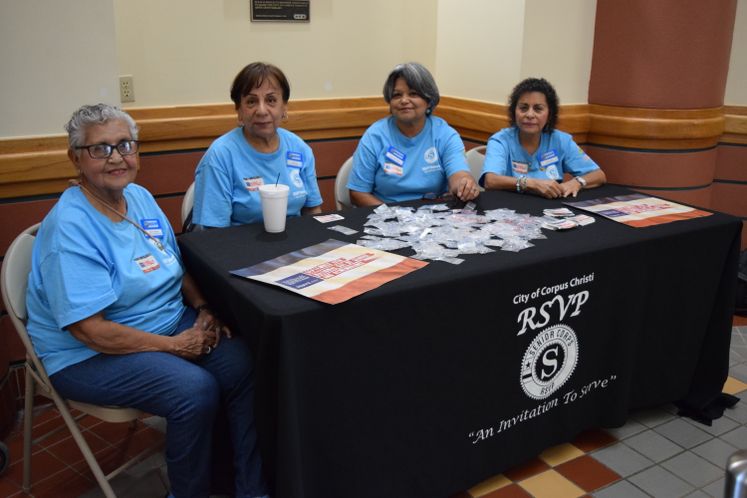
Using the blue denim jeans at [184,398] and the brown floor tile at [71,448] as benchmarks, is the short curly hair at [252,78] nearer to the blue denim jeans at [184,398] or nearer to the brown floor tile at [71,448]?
the blue denim jeans at [184,398]

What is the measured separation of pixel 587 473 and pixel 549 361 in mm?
475

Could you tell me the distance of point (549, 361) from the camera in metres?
2.15

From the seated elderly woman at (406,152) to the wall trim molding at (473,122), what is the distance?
840 mm

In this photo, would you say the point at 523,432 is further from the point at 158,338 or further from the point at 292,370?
the point at 158,338

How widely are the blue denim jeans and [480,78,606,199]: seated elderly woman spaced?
1.58 meters

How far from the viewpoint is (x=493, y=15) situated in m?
3.68

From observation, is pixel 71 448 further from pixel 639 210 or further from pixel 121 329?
pixel 639 210

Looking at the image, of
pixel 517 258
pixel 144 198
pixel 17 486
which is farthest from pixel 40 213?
pixel 517 258

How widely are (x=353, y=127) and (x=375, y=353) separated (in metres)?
2.44

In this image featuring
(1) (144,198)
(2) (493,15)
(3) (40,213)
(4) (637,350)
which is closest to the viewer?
(1) (144,198)

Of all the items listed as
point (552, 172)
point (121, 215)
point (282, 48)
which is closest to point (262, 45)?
point (282, 48)

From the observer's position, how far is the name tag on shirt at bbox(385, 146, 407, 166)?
9.46 feet

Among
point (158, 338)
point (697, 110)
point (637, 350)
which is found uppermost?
point (697, 110)

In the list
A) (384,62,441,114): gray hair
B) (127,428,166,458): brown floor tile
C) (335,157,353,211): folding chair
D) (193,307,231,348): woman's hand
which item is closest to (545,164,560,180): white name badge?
(384,62,441,114): gray hair
